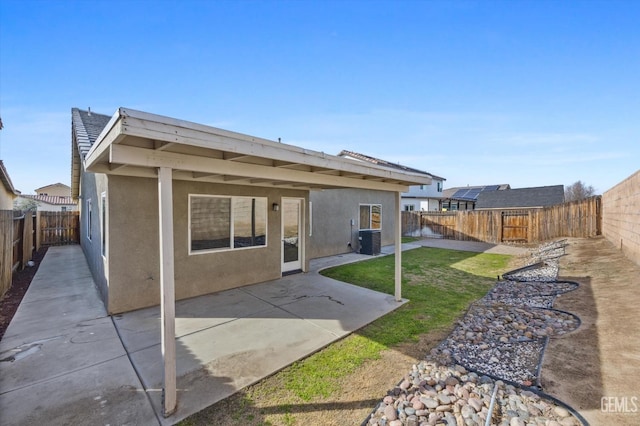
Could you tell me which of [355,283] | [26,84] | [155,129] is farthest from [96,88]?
[355,283]

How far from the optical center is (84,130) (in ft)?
21.7

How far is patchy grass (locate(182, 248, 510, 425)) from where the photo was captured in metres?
2.71

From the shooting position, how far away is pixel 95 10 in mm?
6223

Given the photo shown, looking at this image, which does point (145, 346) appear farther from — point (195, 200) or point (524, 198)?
point (524, 198)

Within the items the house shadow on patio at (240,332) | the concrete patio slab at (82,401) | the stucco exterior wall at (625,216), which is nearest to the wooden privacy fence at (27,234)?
the house shadow on patio at (240,332)

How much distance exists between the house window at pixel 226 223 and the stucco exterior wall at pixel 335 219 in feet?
12.9

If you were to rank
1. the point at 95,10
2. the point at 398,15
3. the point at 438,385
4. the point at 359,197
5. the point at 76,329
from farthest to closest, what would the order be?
the point at 359,197, the point at 398,15, the point at 95,10, the point at 76,329, the point at 438,385

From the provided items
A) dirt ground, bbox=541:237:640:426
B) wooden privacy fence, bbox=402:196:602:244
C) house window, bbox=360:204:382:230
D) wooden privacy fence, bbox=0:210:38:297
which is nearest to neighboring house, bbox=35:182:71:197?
wooden privacy fence, bbox=0:210:38:297

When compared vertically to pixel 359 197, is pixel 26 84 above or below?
above

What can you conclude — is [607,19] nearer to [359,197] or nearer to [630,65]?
[630,65]

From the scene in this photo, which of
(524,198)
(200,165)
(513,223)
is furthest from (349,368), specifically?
(524,198)

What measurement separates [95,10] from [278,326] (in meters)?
7.85

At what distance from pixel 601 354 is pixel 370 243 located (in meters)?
8.57

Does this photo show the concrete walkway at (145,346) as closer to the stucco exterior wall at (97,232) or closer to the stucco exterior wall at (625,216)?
the stucco exterior wall at (97,232)
